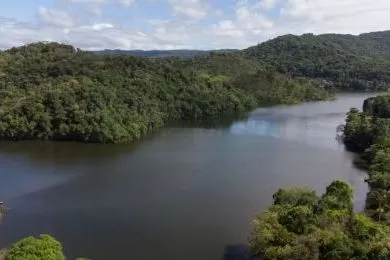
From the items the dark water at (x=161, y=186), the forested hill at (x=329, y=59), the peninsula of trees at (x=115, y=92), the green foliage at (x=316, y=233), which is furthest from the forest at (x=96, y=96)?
the forested hill at (x=329, y=59)

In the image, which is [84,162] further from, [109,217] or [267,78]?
[267,78]

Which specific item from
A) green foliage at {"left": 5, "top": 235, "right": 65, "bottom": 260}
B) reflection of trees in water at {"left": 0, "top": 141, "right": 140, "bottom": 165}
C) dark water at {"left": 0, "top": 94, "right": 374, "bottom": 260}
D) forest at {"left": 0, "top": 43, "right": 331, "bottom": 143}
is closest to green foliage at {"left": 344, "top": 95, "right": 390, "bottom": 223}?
dark water at {"left": 0, "top": 94, "right": 374, "bottom": 260}

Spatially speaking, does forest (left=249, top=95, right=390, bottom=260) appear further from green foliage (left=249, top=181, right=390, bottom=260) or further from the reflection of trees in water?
the reflection of trees in water

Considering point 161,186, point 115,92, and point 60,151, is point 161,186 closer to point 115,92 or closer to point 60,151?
point 60,151

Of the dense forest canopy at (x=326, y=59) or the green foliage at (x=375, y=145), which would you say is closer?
the green foliage at (x=375, y=145)

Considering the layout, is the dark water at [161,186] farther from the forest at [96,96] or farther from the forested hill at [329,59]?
the forested hill at [329,59]

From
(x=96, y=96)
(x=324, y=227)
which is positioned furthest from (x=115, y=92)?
(x=324, y=227)

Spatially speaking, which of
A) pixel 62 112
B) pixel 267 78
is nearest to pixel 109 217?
pixel 62 112
